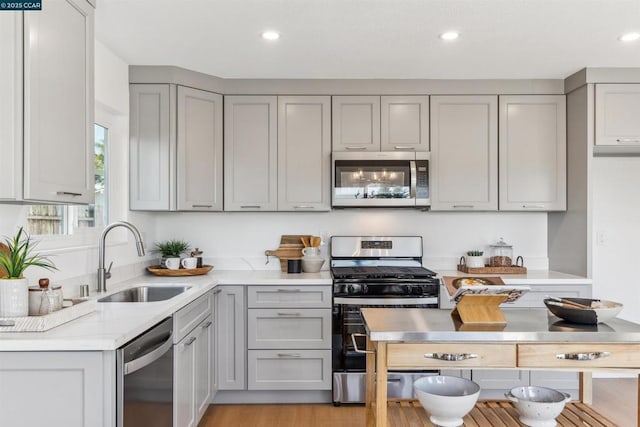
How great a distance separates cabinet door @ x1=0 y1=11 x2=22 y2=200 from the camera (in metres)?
1.62

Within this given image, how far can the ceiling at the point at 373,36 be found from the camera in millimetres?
2391

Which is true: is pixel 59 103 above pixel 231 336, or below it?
above

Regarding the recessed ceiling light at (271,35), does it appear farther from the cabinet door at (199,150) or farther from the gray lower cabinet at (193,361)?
the gray lower cabinet at (193,361)

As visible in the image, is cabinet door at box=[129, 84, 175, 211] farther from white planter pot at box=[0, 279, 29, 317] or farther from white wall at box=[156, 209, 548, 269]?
white planter pot at box=[0, 279, 29, 317]

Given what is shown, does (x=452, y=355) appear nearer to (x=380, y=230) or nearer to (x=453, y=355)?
(x=453, y=355)

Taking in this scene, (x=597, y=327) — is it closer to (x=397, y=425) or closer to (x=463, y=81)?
(x=397, y=425)

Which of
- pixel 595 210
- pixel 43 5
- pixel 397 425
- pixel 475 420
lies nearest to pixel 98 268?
pixel 43 5

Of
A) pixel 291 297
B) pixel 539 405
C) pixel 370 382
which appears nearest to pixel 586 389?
pixel 539 405

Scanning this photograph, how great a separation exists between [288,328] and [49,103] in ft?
6.78

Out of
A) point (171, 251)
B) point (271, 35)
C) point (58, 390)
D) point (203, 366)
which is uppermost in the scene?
point (271, 35)

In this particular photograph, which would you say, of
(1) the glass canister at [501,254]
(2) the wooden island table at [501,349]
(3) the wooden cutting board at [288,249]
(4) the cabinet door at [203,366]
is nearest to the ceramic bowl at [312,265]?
(3) the wooden cutting board at [288,249]

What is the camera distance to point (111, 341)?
155cm

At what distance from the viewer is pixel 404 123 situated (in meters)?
3.61

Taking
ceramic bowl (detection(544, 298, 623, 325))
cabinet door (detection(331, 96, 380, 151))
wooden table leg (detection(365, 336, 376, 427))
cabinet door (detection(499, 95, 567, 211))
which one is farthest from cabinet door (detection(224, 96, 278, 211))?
ceramic bowl (detection(544, 298, 623, 325))
